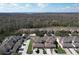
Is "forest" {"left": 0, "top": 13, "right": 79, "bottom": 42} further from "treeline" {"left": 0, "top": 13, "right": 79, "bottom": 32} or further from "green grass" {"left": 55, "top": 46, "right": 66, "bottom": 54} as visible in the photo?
A: "green grass" {"left": 55, "top": 46, "right": 66, "bottom": 54}

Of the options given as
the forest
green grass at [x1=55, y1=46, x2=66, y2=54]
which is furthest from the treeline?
green grass at [x1=55, y1=46, x2=66, y2=54]

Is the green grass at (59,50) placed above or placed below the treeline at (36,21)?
below

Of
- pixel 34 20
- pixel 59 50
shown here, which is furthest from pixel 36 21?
pixel 59 50

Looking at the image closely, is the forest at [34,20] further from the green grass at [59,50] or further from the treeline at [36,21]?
the green grass at [59,50]

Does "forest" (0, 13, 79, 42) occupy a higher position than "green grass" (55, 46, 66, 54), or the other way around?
"forest" (0, 13, 79, 42)

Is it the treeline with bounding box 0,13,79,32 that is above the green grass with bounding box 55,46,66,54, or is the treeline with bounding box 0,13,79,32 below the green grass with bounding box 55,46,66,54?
above

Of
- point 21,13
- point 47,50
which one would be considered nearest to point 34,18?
point 21,13

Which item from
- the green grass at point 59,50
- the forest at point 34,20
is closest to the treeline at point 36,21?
the forest at point 34,20

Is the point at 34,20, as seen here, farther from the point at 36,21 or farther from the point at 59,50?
the point at 59,50

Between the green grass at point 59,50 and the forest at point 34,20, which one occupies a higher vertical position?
the forest at point 34,20
